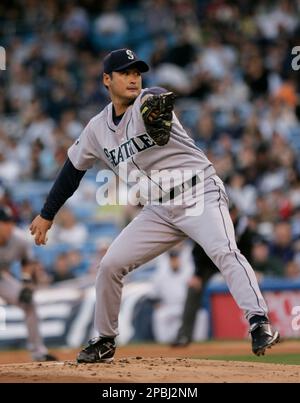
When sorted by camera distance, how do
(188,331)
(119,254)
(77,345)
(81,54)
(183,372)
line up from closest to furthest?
(183,372), (119,254), (188,331), (77,345), (81,54)

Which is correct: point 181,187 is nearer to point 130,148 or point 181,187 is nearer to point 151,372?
point 130,148

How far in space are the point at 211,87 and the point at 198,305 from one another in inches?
216

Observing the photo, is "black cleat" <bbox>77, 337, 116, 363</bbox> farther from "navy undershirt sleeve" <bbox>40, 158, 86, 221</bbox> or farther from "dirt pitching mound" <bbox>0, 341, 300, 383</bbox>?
"navy undershirt sleeve" <bbox>40, 158, 86, 221</bbox>

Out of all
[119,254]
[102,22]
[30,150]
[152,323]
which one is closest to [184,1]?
[102,22]

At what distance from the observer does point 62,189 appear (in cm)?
698

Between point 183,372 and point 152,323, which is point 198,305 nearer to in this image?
point 152,323

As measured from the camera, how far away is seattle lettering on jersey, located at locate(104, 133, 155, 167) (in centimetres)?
648

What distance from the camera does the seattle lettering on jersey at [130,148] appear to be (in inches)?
255

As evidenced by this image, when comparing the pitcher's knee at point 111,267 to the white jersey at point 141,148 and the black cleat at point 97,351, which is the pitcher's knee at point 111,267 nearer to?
the black cleat at point 97,351

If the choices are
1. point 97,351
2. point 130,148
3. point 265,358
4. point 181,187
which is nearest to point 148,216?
point 181,187

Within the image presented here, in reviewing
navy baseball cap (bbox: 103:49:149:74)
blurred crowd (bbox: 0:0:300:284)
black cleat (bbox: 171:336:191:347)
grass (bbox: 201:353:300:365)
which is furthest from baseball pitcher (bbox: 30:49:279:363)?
blurred crowd (bbox: 0:0:300:284)

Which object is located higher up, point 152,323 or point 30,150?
point 30,150
